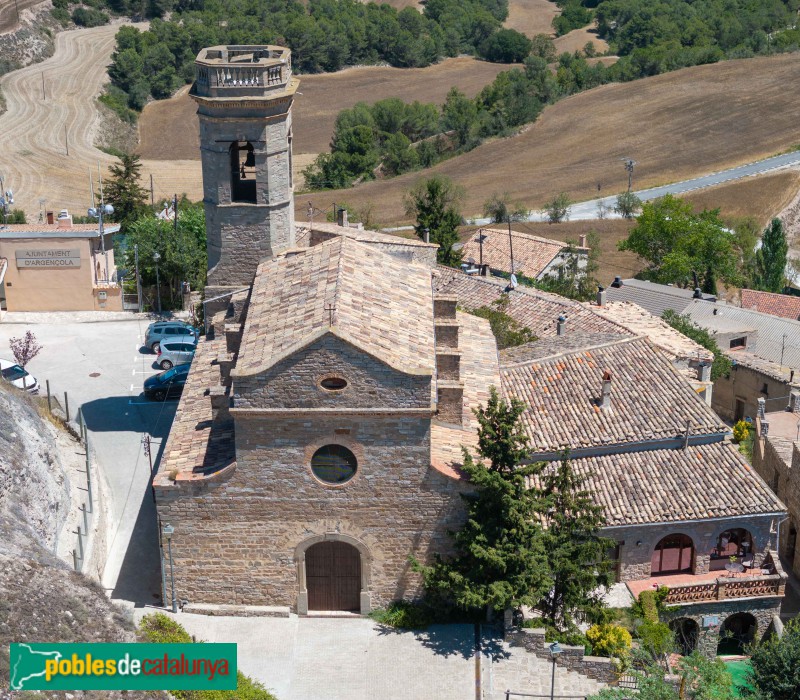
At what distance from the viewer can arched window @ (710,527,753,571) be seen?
107ft

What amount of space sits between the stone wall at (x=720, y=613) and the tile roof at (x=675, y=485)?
104 inches

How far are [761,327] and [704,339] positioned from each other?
861 cm

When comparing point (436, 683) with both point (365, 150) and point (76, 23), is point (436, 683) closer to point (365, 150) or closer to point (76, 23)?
point (365, 150)

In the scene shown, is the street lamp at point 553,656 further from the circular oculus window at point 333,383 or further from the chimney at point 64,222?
the chimney at point 64,222

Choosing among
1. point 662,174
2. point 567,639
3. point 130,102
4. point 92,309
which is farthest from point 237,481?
point 130,102

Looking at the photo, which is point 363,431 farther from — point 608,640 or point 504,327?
point 504,327

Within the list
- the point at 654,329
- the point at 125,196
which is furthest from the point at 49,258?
the point at 654,329

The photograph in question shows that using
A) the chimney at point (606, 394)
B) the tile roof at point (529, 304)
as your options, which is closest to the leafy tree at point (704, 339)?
the tile roof at point (529, 304)

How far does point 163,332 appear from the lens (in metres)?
48.2

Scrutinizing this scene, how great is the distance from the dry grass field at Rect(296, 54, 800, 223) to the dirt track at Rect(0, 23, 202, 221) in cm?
1913

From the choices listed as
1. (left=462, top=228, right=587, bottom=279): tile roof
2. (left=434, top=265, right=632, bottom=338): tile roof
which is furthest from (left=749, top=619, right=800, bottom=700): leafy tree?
(left=462, top=228, right=587, bottom=279): tile roof

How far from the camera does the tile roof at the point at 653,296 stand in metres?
58.6

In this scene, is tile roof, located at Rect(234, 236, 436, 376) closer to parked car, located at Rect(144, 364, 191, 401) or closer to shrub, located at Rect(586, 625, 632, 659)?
parked car, located at Rect(144, 364, 191, 401)

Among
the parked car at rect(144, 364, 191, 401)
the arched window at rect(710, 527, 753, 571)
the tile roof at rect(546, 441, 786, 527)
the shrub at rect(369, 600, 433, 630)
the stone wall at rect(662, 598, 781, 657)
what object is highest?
the parked car at rect(144, 364, 191, 401)
